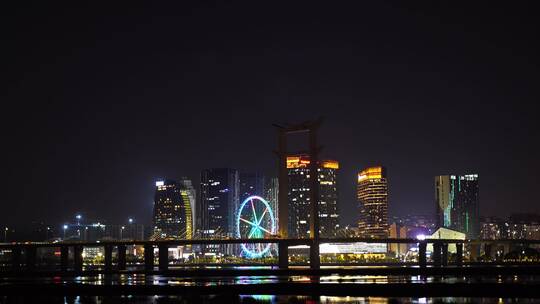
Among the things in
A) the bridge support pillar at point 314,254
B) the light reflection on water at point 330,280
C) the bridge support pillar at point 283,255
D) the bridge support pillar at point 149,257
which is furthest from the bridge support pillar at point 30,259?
the light reflection on water at point 330,280

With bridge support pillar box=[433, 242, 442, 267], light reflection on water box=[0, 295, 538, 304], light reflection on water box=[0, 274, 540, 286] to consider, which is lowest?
bridge support pillar box=[433, 242, 442, 267]

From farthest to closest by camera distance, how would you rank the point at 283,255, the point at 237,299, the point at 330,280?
the point at 283,255 → the point at 330,280 → the point at 237,299

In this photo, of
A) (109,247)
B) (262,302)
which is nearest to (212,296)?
(262,302)

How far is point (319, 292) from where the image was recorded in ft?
221

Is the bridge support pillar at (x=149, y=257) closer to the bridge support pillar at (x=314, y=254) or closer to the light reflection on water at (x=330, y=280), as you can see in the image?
the bridge support pillar at (x=314, y=254)

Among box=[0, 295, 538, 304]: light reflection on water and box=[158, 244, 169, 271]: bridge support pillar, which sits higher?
box=[0, 295, 538, 304]: light reflection on water

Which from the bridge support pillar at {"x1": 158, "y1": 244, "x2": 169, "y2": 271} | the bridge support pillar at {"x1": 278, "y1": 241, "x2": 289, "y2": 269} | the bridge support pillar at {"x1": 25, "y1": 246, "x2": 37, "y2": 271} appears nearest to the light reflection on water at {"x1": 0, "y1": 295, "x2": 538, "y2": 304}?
the bridge support pillar at {"x1": 278, "y1": 241, "x2": 289, "y2": 269}

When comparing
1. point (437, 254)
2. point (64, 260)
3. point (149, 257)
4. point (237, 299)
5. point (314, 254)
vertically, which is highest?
point (237, 299)

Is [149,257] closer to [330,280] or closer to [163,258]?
[163,258]

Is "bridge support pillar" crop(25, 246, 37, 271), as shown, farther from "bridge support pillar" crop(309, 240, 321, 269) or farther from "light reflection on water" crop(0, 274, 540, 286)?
"light reflection on water" crop(0, 274, 540, 286)

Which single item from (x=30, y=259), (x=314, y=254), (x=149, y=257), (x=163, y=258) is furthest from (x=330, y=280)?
(x=30, y=259)

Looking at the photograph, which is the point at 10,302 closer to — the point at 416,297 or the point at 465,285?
the point at 416,297

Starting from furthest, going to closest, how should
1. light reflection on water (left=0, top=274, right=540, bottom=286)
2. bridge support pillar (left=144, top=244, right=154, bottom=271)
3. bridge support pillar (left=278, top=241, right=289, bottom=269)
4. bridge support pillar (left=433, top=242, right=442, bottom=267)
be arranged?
bridge support pillar (left=433, top=242, right=442, bottom=267)
bridge support pillar (left=144, top=244, right=154, bottom=271)
bridge support pillar (left=278, top=241, right=289, bottom=269)
light reflection on water (left=0, top=274, right=540, bottom=286)

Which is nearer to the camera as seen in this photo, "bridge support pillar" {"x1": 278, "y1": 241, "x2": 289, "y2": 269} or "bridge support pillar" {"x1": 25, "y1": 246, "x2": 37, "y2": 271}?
"bridge support pillar" {"x1": 278, "y1": 241, "x2": 289, "y2": 269}
